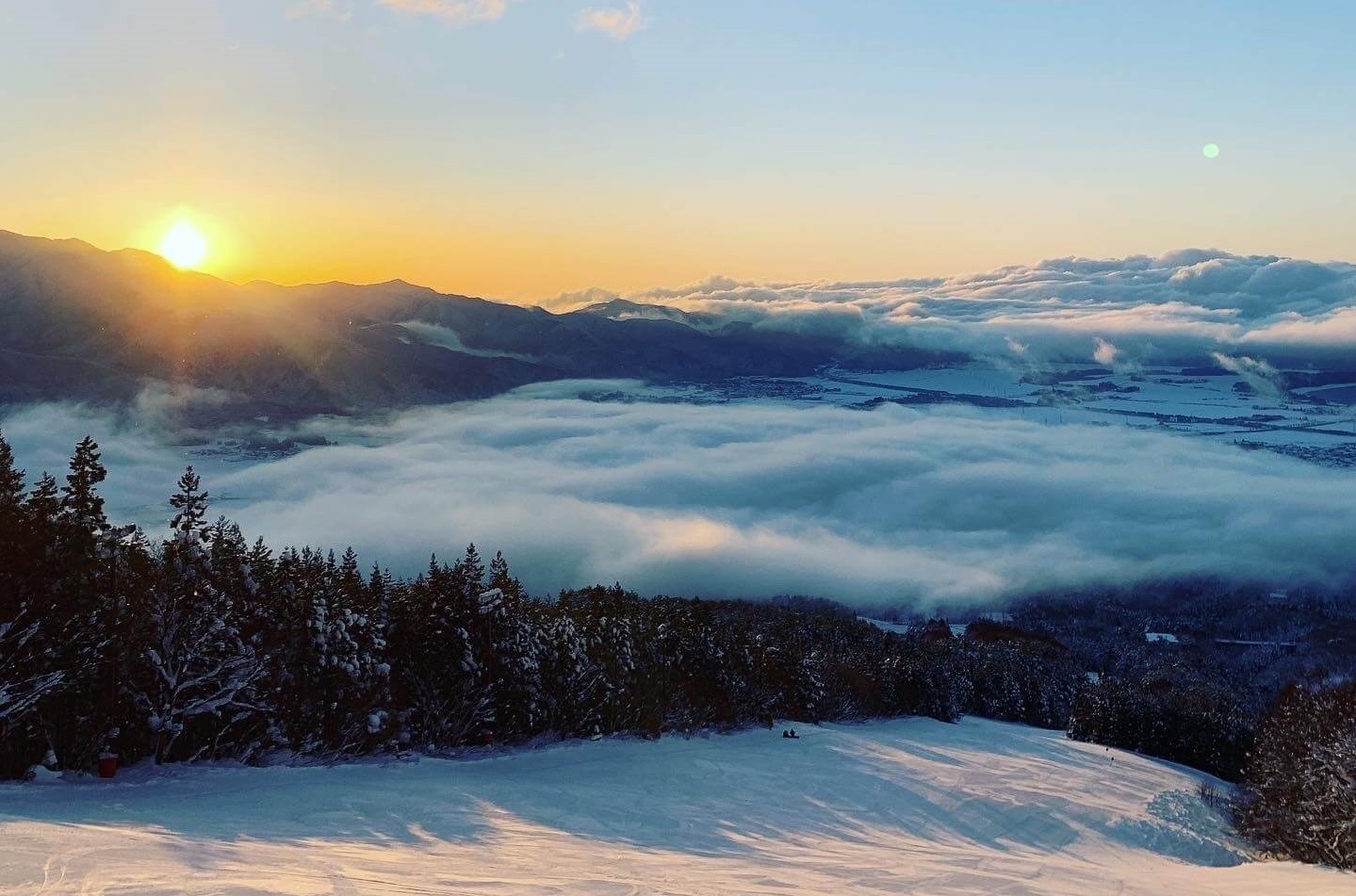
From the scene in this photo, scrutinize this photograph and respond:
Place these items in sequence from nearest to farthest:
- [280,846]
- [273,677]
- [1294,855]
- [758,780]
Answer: [280,846]
[273,677]
[1294,855]
[758,780]

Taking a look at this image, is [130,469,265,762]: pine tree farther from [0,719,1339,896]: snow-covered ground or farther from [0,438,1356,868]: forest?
[0,719,1339,896]: snow-covered ground

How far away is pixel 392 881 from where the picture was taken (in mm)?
20656

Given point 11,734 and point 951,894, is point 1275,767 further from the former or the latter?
point 11,734

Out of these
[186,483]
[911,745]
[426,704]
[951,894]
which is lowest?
[911,745]

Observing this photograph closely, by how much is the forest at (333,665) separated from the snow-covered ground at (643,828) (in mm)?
2918

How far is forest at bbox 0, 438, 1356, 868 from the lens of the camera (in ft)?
122

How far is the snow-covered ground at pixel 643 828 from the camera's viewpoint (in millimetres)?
21531

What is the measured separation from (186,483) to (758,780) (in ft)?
101

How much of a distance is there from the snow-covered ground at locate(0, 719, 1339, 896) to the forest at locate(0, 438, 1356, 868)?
9.57ft

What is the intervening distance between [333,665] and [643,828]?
57.7 feet

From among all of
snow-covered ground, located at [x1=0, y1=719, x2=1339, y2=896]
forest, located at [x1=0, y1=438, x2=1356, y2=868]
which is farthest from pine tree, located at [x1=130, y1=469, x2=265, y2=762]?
snow-covered ground, located at [x1=0, y1=719, x2=1339, y2=896]

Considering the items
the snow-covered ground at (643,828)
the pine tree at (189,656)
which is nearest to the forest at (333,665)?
the pine tree at (189,656)

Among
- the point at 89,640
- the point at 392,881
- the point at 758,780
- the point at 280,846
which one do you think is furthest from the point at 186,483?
the point at 758,780

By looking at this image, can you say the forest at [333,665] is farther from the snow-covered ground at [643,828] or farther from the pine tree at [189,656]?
the snow-covered ground at [643,828]
